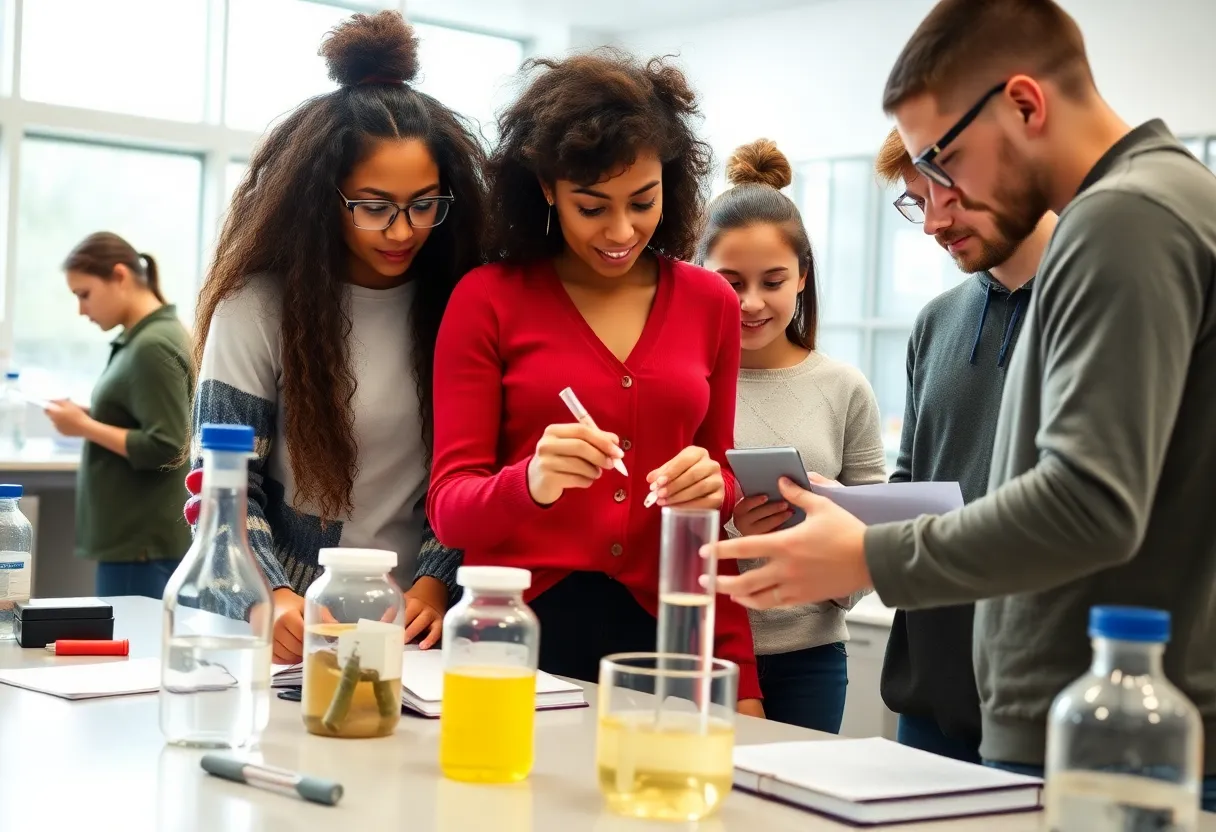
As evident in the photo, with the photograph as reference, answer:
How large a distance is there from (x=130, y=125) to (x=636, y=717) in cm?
561

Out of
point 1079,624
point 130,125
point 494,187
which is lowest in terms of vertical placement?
point 1079,624

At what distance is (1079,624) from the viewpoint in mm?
1305

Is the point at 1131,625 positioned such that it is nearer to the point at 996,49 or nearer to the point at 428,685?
the point at 996,49

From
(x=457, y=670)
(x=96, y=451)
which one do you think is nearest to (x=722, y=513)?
(x=457, y=670)

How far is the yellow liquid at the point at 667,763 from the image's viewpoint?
1.14m

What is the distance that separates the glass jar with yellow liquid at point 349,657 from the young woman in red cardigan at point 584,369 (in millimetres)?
327

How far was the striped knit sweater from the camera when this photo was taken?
194 centimetres

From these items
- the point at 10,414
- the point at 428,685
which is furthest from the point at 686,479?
the point at 10,414

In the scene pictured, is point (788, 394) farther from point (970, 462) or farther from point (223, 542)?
point (223, 542)

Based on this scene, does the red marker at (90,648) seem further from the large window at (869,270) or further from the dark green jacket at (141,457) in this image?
the large window at (869,270)

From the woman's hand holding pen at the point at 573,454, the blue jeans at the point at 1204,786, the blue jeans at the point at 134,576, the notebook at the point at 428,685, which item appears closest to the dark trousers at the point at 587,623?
the notebook at the point at 428,685

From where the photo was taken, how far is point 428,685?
1562 millimetres

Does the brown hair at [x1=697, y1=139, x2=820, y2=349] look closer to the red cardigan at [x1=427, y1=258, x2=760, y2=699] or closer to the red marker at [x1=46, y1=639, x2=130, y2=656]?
the red cardigan at [x1=427, y1=258, x2=760, y2=699]

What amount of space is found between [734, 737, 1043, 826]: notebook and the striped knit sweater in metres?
0.76
